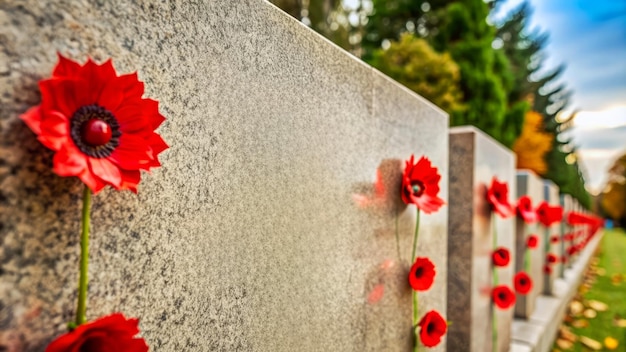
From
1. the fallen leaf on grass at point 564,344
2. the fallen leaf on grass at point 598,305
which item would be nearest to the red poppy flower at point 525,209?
the fallen leaf on grass at point 564,344

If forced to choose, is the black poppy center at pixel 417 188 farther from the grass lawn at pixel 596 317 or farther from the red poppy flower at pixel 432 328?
the grass lawn at pixel 596 317

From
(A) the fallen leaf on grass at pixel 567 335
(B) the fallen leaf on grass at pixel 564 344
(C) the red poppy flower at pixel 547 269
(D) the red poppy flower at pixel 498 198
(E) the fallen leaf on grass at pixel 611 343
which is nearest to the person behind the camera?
(D) the red poppy flower at pixel 498 198

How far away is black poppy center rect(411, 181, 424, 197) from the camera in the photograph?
5.96 ft

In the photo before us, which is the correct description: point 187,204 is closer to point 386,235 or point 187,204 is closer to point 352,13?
point 386,235

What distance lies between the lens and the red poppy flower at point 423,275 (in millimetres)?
1847

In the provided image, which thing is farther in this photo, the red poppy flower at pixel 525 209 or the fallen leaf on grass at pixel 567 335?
the fallen leaf on grass at pixel 567 335

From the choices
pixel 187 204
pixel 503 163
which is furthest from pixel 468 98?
pixel 187 204

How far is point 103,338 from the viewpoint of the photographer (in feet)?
2.27

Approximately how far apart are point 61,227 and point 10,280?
11 cm

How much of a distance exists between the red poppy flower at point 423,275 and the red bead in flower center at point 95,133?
149 cm

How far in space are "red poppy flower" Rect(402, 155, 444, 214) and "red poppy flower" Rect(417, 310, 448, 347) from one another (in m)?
0.50

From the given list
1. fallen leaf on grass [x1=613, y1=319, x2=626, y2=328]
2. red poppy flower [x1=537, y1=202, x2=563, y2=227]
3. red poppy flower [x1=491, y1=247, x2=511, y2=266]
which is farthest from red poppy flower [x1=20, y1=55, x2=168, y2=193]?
fallen leaf on grass [x1=613, y1=319, x2=626, y2=328]

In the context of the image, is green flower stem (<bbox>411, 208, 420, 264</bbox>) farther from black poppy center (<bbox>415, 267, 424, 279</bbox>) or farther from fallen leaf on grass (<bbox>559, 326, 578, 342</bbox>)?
fallen leaf on grass (<bbox>559, 326, 578, 342</bbox>)

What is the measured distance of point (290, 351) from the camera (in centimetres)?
126
